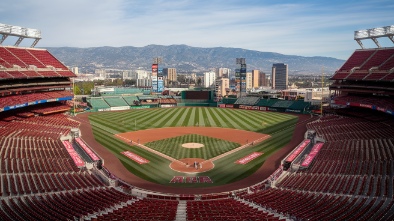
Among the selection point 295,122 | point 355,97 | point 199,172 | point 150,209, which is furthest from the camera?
point 295,122

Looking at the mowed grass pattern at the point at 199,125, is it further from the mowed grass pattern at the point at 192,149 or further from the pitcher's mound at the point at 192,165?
the mowed grass pattern at the point at 192,149

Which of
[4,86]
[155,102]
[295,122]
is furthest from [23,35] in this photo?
[295,122]

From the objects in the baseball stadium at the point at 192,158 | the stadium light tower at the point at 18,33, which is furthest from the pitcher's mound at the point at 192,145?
the stadium light tower at the point at 18,33

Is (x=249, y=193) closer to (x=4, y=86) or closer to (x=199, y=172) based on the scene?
(x=199, y=172)

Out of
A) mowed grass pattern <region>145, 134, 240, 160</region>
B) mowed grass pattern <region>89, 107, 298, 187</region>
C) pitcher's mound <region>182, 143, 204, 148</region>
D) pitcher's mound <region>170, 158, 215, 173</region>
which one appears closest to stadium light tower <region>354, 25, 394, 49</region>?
mowed grass pattern <region>89, 107, 298, 187</region>

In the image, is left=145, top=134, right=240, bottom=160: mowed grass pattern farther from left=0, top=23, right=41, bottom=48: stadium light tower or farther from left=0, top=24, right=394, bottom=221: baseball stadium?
left=0, top=23, right=41, bottom=48: stadium light tower

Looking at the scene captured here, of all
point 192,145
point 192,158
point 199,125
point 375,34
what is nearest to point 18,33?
point 199,125

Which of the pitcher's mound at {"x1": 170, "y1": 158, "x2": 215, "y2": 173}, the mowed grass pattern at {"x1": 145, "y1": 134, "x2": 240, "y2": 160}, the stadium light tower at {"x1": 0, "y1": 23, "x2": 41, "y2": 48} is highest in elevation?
the stadium light tower at {"x1": 0, "y1": 23, "x2": 41, "y2": 48}
